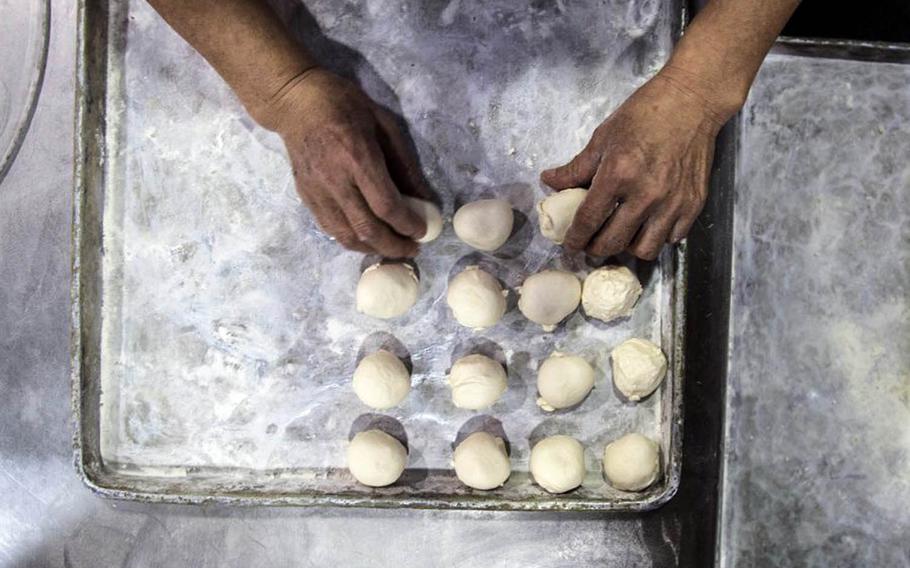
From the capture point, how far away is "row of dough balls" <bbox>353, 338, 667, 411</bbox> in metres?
1.73

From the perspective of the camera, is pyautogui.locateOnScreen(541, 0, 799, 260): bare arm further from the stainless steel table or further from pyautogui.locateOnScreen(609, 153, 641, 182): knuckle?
the stainless steel table

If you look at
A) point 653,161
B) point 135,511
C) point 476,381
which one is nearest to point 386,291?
point 476,381

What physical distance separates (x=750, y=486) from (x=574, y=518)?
47cm

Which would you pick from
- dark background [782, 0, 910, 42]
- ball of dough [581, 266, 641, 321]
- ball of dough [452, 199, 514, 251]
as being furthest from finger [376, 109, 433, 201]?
dark background [782, 0, 910, 42]

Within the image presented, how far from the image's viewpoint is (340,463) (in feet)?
5.96

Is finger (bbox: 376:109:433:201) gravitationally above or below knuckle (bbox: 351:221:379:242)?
above

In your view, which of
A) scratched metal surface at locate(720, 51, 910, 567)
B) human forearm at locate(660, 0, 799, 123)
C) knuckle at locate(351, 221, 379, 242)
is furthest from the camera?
scratched metal surface at locate(720, 51, 910, 567)

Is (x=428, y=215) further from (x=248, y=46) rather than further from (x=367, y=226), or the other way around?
(x=248, y=46)

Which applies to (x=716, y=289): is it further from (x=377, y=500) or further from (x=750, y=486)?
(x=377, y=500)

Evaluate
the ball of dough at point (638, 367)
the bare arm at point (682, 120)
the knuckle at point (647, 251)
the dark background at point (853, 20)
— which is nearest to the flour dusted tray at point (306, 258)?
the ball of dough at point (638, 367)

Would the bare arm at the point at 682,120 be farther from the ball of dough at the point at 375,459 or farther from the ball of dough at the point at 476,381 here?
the ball of dough at the point at 375,459

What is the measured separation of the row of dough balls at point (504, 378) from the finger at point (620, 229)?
0.28 m

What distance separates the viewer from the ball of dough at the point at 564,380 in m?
1.74

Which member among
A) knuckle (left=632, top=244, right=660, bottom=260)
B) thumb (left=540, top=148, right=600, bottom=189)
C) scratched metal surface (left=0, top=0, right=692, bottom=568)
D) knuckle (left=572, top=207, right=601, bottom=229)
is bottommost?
scratched metal surface (left=0, top=0, right=692, bottom=568)
